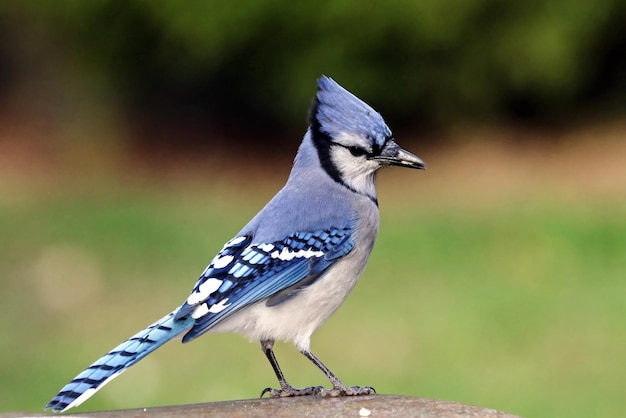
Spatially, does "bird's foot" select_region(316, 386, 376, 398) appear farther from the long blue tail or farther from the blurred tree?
the blurred tree

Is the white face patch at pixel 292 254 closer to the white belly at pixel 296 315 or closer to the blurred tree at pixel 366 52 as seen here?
the white belly at pixel 296 315

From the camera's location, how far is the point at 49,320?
5.68 m

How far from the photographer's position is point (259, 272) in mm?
2670

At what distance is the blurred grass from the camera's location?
192 inches

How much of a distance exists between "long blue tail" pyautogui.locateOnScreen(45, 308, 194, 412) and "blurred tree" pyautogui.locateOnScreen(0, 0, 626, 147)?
4.82 metres

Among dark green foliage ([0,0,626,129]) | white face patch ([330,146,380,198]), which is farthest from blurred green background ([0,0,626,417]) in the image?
white face patch ([330,146,380,198])

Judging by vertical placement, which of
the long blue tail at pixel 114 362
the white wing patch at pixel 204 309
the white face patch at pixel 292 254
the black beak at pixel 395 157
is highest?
the black beak at pixel 395 157

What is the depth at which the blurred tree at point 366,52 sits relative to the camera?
23.6ft

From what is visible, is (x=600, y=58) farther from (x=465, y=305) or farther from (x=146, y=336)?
(x=146, y=336)

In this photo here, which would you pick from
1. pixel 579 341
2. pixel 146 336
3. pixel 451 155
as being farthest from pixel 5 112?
pixel 146 336

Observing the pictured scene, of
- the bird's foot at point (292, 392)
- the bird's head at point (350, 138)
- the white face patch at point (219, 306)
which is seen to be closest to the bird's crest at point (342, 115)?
the bird's head at point (350, 138)

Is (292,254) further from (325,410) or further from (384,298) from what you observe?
(384,298)

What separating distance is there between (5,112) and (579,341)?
5.50m

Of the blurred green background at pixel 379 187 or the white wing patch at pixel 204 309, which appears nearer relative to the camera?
the white wing patch at pixel 204 309
